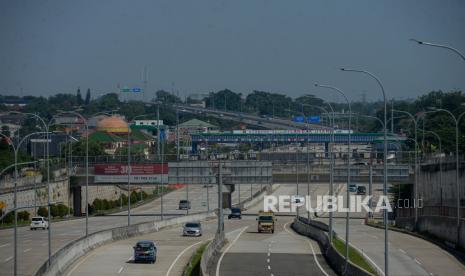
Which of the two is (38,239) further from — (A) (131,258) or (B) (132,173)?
(B) (132,173)

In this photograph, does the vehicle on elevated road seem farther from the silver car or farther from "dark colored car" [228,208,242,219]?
"dark colored car" [228,208,242,219]

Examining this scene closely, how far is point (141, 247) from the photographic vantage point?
58.4 m

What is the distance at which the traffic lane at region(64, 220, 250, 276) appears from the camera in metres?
53.9

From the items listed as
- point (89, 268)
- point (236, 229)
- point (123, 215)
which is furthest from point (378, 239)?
point (123, 215)

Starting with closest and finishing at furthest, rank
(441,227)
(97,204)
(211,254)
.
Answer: (211,254) → (441,227) → (97,204)

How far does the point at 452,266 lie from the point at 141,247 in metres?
17.4

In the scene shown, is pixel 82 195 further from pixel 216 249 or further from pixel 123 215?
pixel 216 249

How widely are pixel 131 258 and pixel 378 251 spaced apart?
53.6ft

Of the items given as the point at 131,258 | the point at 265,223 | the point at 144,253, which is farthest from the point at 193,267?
the point at 265,223

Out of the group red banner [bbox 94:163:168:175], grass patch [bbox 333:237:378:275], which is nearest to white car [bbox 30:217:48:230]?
red banner [bbox 94:163:168:175]

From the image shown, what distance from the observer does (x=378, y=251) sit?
66750 millimetres

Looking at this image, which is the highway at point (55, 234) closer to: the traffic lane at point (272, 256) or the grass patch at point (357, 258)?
the traffic lane at point (272, 256)

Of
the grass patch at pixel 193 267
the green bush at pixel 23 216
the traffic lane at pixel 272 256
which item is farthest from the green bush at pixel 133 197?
the grass patch at pixel 193 267

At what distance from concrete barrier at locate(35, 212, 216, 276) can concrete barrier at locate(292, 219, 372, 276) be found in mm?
12452
